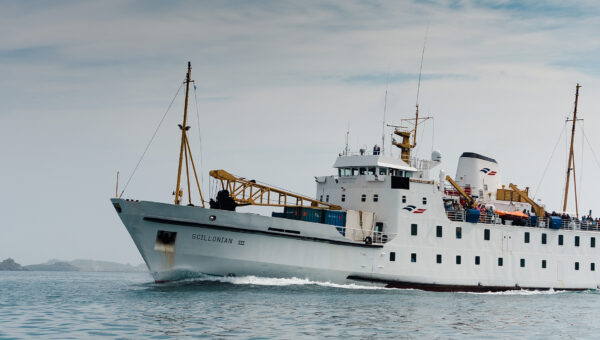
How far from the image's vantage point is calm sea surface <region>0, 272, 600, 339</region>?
20.4m

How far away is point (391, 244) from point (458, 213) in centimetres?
541

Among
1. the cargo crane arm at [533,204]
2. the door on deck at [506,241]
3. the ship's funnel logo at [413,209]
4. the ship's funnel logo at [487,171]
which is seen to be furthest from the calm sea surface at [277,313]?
the ship's funnel logo at [487,171]

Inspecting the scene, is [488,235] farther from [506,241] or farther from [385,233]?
[385,233]

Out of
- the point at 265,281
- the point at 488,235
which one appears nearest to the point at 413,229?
the point at 488,235

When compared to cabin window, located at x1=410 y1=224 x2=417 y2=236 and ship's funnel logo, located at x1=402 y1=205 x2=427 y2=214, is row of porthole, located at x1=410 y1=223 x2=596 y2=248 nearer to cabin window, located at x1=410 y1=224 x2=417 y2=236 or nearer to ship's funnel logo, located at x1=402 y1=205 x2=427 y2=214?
cabin window, located at x1=410 y1=224 x2=417 y2=236

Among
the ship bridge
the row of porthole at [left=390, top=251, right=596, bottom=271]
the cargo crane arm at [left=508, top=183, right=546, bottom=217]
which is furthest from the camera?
the cargo crane arm at [left=508, top=183, right=546, bottom=217]

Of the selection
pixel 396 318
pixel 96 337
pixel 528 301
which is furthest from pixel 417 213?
pixel 96 337

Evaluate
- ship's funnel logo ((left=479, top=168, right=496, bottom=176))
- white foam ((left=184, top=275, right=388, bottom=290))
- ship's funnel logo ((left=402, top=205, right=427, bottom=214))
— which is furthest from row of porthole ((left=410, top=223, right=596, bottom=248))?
white foam ((left=184, top=275, right=388, bottom=290))

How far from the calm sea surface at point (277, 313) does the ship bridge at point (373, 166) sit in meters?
6.92

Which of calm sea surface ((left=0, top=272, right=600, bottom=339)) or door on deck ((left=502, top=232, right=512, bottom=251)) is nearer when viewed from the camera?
calm sea surface ((left=0, top=272, right=600, bottom=339))

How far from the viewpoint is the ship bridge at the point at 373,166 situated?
3738cm

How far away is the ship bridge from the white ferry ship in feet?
0.22

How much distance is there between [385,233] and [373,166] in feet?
12.9

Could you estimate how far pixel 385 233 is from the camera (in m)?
36.5
